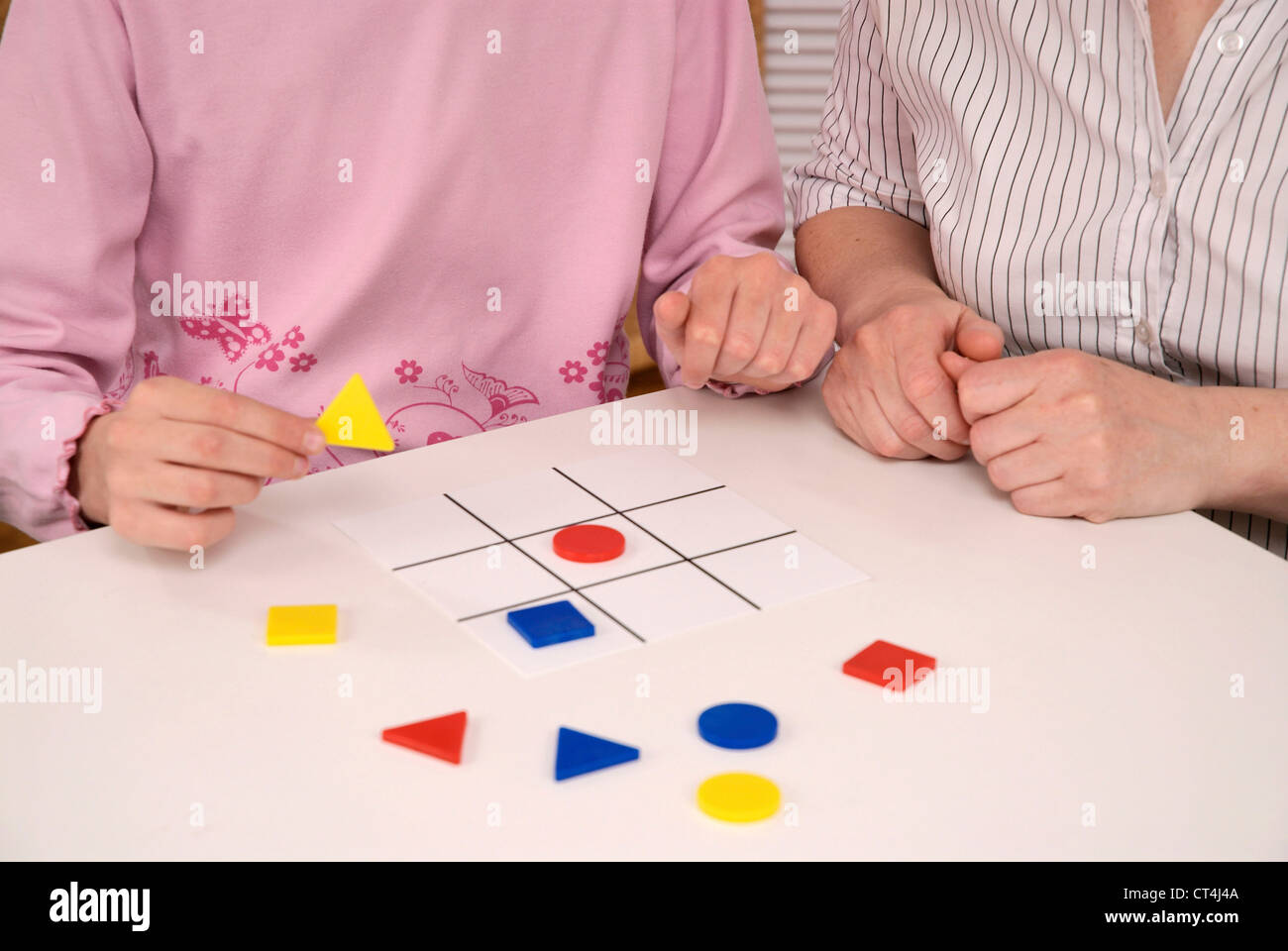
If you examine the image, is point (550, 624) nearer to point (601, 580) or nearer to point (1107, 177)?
point (601, 580)

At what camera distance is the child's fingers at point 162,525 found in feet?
2.52

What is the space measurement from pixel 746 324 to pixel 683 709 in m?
0.39

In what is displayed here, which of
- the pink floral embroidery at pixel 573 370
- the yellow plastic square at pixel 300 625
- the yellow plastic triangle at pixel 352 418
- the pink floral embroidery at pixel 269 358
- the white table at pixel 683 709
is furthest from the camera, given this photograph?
the pink floral embroidery at pixel 573 370

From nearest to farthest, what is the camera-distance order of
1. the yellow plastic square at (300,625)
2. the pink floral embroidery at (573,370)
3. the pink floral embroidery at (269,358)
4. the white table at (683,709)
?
1. the white table at (683,709)
2. the yellow plastic square at (300,625)
3. the pink floral embroidery at (269,358)
4. the pink floral embroidery at (573,370)

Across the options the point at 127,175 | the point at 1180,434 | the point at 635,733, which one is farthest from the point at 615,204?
the point at 635,733

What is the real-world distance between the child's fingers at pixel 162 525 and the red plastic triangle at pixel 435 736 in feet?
0.72

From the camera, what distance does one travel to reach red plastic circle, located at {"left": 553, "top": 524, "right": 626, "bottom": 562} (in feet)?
2.60

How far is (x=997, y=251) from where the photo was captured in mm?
1097

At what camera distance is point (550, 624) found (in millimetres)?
713

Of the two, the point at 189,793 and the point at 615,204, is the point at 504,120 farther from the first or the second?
the point at 189,793

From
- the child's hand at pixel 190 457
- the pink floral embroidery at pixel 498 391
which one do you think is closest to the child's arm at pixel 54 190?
the child's hand at pixel 190 457

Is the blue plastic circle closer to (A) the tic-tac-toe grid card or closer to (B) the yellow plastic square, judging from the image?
(A) the tic-tac-toe grid card

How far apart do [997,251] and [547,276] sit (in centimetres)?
42
